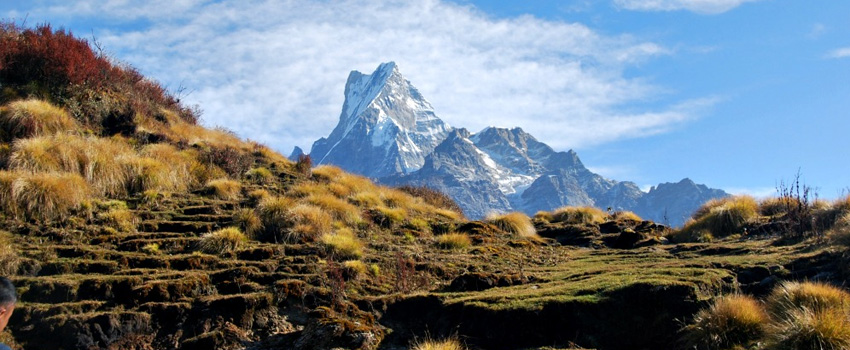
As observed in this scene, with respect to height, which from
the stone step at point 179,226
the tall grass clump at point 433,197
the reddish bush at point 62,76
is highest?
the reddish bush at point 62,76

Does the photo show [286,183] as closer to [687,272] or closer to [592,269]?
[592,269]

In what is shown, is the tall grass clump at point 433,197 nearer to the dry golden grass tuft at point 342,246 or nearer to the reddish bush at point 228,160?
the reddish bush at point 228,160

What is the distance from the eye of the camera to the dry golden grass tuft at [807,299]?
6.34 m

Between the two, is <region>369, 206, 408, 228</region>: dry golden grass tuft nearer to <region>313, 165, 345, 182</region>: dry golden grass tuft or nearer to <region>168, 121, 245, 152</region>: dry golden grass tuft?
<region>313, 165, 345, 182</region>: dry golden grass tuft

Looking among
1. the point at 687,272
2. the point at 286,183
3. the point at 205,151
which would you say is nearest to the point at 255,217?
the point at 286,183

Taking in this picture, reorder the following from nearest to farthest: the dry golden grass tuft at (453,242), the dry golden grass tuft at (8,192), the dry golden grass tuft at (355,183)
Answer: the dry golden grass tuft at (8,192)
the dry golden grass tuft at (453,242)
the dry golden grass tuft at (355,183)

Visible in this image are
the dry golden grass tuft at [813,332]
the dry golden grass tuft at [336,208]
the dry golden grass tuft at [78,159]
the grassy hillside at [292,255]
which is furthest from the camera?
the dry golden grass tuft at [336,208]

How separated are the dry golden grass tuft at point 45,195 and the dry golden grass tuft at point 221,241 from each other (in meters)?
2.68

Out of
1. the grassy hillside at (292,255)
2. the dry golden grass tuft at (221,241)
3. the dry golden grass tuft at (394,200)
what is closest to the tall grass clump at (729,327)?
the grassy hillside at (292,255)

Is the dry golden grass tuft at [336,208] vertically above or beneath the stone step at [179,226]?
above

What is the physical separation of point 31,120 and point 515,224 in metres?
12.3

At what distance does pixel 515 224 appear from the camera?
16.6 m

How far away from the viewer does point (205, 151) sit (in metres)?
17.0

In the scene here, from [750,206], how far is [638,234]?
2912mm
